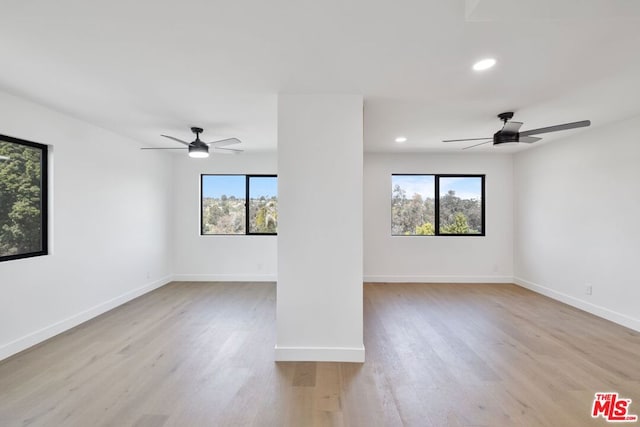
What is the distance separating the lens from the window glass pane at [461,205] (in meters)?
5.95

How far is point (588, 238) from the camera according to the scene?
165 inches

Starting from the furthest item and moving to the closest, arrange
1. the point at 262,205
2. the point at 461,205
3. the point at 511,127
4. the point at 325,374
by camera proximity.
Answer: the point at 262,205 < the point at 461,205 < the point at 511,127 < the point at 325,374

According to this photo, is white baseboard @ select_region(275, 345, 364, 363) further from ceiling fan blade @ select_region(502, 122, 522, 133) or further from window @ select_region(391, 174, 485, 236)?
window @ select_region(391, 174, 485, 236)

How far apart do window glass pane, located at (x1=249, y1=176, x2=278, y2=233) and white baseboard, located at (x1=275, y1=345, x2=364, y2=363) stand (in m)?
3.44

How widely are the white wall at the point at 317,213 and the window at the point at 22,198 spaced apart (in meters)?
2.68

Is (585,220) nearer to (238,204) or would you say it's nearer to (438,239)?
(438,239)

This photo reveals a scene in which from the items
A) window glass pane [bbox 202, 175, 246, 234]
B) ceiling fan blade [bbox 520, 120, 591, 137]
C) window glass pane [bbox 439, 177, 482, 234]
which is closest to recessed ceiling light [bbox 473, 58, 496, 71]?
ceiling fan blade [bbox 520, 120, 591, 137]

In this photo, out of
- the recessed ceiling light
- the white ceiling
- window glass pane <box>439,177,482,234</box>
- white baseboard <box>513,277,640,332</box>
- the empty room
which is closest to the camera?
the white ceiling

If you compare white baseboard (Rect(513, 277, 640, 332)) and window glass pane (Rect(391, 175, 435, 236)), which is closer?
white baseboard (Rect(513, 277, 640, 332))

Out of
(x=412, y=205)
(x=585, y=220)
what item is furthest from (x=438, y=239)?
(x=585, y=220)

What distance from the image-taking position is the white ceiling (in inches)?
65.7

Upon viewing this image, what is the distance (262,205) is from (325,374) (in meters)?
4.03

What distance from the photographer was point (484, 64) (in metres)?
2.27

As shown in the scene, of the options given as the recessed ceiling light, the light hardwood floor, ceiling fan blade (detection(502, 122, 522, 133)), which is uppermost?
the recessed ceiling light
